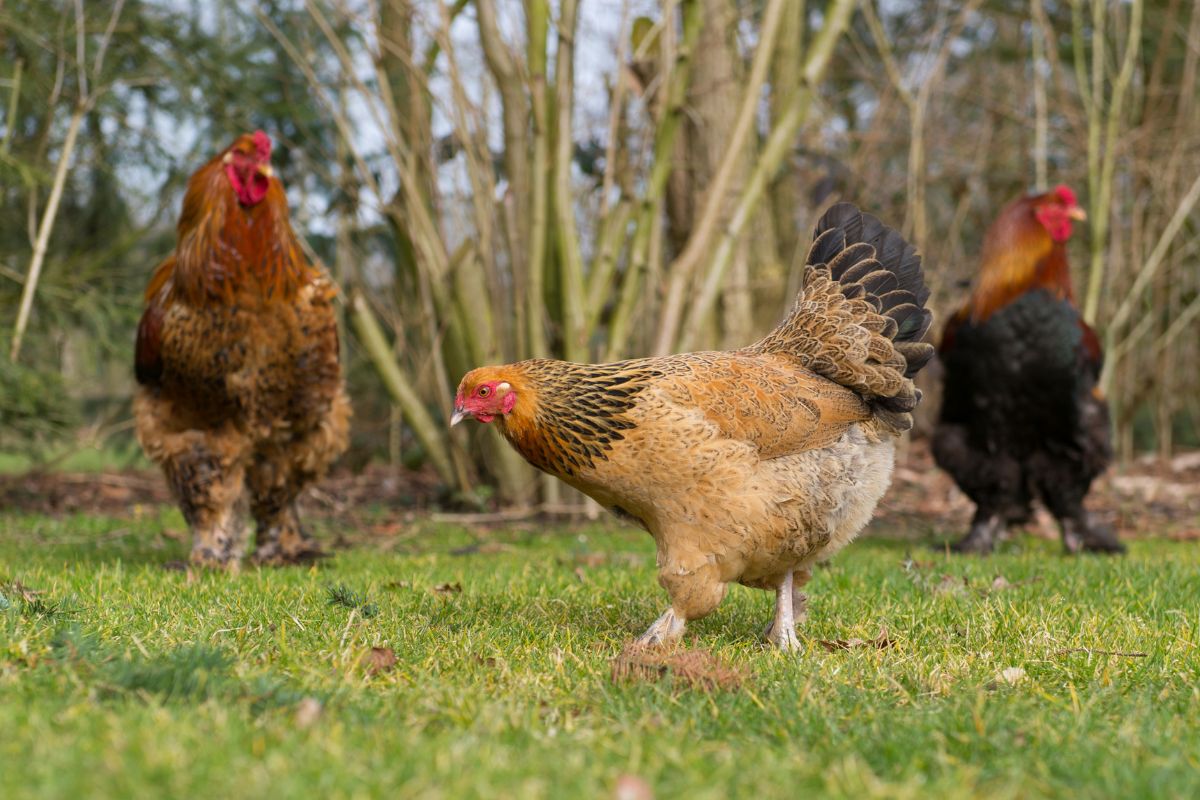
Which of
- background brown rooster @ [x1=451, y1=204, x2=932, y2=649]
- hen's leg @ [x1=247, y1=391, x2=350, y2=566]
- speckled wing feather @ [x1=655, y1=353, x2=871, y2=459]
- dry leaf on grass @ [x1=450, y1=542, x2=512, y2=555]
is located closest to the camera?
background brown rooster @ [x1=451, y1=204, x2=932, y2=649]

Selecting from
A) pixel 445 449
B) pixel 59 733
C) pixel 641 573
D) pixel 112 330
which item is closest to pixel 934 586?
pixel 641 573

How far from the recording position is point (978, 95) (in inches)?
480

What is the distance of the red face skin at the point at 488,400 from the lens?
426cm

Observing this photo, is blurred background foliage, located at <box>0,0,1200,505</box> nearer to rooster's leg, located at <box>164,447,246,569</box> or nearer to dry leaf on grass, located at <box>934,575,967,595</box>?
rooster's leg, located at <box>164,447,246,569</box>

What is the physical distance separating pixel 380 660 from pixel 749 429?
65.8 inches

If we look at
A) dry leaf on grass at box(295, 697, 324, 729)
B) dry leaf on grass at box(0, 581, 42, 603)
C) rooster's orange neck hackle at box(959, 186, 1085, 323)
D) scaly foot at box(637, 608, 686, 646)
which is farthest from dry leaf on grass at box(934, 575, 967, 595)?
dry leaf on grass at box(0, 581, 42, 603)

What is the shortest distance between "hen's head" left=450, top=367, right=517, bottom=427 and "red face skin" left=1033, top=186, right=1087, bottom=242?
4904mm

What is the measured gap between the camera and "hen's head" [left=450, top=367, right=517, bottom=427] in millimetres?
4262

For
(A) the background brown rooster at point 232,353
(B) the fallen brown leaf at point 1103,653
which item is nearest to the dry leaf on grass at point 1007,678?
(B) the fallen brown leaf at point 1103,653

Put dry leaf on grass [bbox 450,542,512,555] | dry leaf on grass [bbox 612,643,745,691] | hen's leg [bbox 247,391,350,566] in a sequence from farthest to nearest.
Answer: dry leaf on grass [bbox 450,542,512,555], hen's leg [bbox 247,391,350,566], dry leaf on grass [bbox 612,643,745,691]

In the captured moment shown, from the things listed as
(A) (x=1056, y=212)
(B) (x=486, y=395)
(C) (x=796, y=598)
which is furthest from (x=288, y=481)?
(A) (x=1056, y=212)

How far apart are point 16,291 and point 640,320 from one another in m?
5.31

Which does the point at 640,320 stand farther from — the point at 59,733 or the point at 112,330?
the point at 59,733

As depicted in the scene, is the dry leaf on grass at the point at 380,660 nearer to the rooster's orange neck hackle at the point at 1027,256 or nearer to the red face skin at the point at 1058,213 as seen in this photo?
the rooster's orange neck hackle at the point at 1027,256
